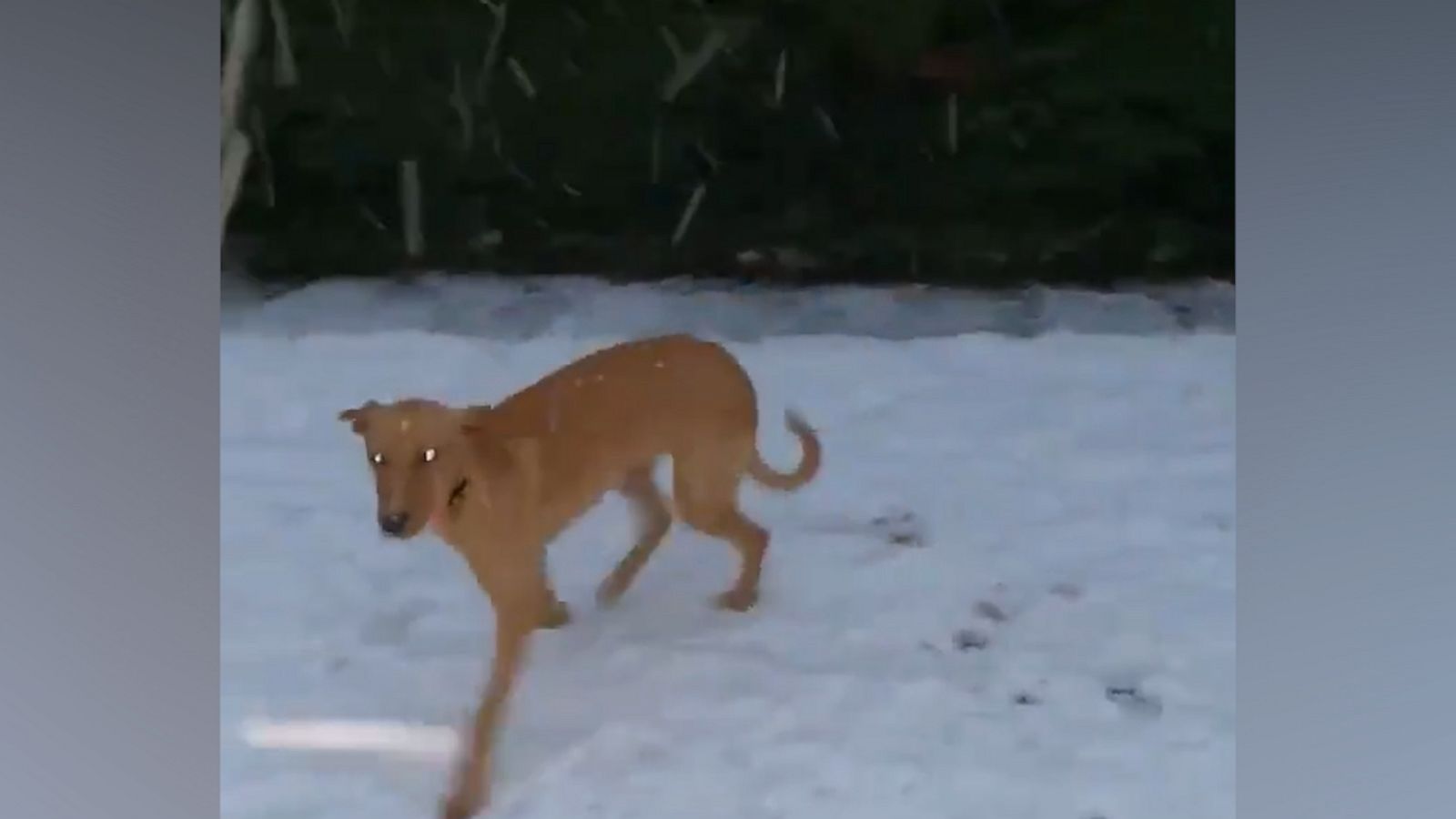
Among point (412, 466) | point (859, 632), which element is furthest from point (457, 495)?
point (859, 632)

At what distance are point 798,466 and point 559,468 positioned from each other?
0.71 feet

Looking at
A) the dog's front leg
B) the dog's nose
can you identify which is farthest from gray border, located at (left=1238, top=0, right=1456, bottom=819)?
the dog's nose

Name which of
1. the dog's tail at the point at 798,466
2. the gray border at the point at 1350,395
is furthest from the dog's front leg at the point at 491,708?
the gray border at the point at 1350,395

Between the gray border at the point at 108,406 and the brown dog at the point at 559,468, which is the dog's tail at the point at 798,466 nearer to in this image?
the brown dog at the point at 559,468

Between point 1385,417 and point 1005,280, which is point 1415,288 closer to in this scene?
point 1385,417

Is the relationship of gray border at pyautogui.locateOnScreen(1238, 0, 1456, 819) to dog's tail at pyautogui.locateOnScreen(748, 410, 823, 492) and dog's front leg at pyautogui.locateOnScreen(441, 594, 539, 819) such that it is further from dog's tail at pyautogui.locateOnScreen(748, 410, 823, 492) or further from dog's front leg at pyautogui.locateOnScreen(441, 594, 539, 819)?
Answer: dog's front leg at pyautogui.locateOnScreen(441, 594, 539, 819)

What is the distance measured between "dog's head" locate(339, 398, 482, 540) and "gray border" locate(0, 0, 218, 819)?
16 centimetres

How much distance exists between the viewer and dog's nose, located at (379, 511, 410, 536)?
1335 mm

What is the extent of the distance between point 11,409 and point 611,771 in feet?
2.09

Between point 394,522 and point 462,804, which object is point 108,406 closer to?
point 394,522

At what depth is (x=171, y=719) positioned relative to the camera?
135 centimetres

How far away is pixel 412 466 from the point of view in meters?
1.34

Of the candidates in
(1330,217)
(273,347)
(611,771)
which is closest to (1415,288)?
(1330,217)

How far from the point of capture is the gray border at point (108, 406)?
4.43 feet
